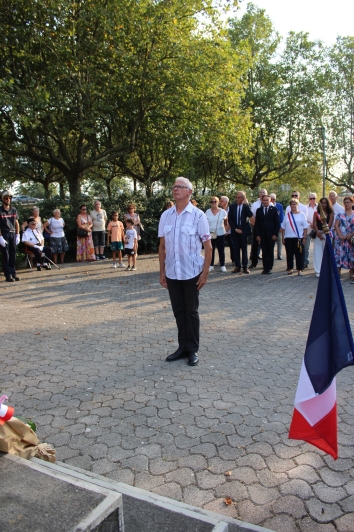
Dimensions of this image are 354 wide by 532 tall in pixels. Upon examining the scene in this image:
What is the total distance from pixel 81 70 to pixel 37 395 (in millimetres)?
16291

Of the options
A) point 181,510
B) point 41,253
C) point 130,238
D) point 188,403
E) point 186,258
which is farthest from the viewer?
point 41,253

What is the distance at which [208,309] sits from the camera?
8.42m

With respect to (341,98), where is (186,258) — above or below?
below

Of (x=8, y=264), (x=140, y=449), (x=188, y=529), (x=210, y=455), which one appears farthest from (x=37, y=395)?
(x=8, y=264)

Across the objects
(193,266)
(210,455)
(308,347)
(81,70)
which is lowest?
(210,455)

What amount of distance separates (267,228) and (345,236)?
2311 mm

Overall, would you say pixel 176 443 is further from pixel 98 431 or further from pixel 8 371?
pixel 8 371

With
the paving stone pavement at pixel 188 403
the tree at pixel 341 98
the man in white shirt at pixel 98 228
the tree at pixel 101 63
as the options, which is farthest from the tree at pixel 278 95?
the paving stone pavement at pixel 188 403

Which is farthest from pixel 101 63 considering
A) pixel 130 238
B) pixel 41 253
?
pixel 130 238

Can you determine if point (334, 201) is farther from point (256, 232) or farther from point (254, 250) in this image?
point (254, 250)

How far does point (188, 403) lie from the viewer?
14.5 feet

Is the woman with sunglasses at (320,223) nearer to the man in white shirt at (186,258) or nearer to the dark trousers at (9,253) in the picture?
the man in white shirt at (186,258)

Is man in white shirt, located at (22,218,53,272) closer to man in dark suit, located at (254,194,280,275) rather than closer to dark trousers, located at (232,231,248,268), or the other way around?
dark trousers, located at (232,231,248,268)

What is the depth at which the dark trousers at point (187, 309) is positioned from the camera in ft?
17.8
